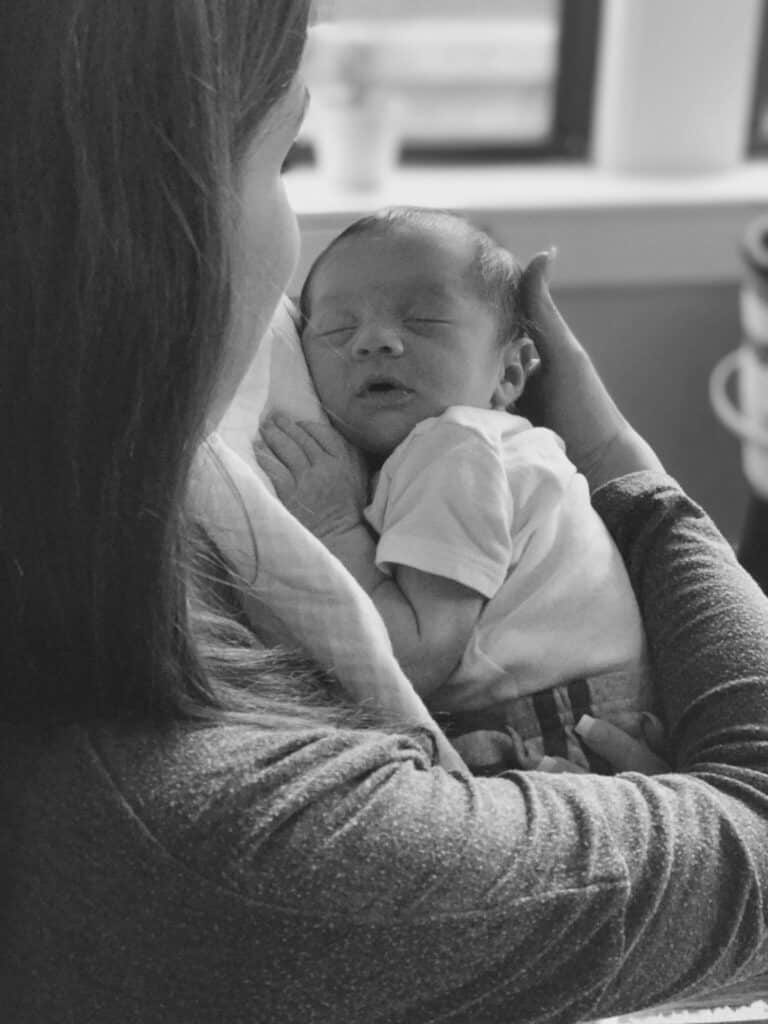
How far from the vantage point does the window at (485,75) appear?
251cm

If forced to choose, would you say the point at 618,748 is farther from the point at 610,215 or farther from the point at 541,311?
the point at 610,215

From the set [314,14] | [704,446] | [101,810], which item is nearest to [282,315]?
[314,14]

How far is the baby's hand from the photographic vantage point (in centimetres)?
99

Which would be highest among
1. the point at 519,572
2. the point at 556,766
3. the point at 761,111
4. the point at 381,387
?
the point at 761,111

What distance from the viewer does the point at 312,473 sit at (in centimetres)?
100

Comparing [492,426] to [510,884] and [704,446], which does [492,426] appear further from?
[704,446]

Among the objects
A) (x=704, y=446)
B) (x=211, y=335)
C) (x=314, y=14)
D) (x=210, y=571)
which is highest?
(x=314, y=14)

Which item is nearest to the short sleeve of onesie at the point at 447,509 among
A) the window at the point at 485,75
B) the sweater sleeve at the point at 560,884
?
the sweater sleeve at the point at 560,884

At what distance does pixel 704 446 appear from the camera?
8.52 ft

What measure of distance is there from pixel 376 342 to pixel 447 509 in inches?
6.4

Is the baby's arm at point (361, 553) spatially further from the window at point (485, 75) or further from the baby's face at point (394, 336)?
the window at point (485, 75)

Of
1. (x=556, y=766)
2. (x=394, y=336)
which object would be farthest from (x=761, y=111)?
(x=556, y=766)

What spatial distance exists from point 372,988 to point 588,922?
4.2 inches

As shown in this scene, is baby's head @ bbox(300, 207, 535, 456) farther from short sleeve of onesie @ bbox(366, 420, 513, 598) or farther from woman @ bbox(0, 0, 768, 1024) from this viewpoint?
woman @ bbox(0, 0, 768, 1024)
